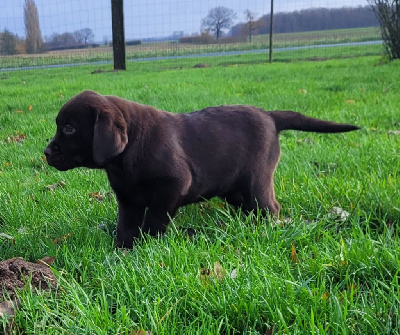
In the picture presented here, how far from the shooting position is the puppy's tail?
277cm

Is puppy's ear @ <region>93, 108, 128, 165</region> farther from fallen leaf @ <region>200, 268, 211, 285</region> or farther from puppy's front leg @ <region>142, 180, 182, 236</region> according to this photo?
fallen leaf @ <region>200, 268, 211, 285</region>

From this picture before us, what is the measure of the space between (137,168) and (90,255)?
1.63 ft

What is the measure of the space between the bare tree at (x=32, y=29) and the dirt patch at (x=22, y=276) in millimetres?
16118

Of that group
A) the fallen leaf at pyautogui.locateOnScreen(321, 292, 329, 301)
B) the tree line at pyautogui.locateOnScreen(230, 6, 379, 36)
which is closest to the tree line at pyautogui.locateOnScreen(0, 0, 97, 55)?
the tree line at pyautogui.locateOnScreen(230, 6, 379, 36)

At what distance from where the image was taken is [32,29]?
18.0 metres

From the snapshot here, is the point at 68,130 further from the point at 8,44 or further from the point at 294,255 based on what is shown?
the point at 8,44

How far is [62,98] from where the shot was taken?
24.7 feet

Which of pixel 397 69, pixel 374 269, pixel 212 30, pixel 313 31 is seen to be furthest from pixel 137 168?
pixel 313 31

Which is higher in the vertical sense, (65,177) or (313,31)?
(313,31)

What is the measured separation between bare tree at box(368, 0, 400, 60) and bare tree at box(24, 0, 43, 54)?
38.0 ft

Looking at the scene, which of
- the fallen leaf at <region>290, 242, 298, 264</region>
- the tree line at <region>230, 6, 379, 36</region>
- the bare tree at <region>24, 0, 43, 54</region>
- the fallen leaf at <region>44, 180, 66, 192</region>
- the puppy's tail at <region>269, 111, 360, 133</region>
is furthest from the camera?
the tree line at <region>230, 6, 379, 36</region>

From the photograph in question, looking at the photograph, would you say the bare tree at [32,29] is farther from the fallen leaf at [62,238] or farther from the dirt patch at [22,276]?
the dirt patch at [22,276]

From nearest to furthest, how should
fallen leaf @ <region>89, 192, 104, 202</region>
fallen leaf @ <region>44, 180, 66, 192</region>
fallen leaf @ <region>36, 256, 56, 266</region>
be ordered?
1. fallen leaf @ <region>36, 256, 56, 266</region>
2. fallen leaf @ <region>89, 192, 104, 202</region>
3. fallen leaf @ <region>44, 180, 66, 192</region>

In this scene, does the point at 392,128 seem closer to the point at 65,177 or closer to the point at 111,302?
the point at 65,177
